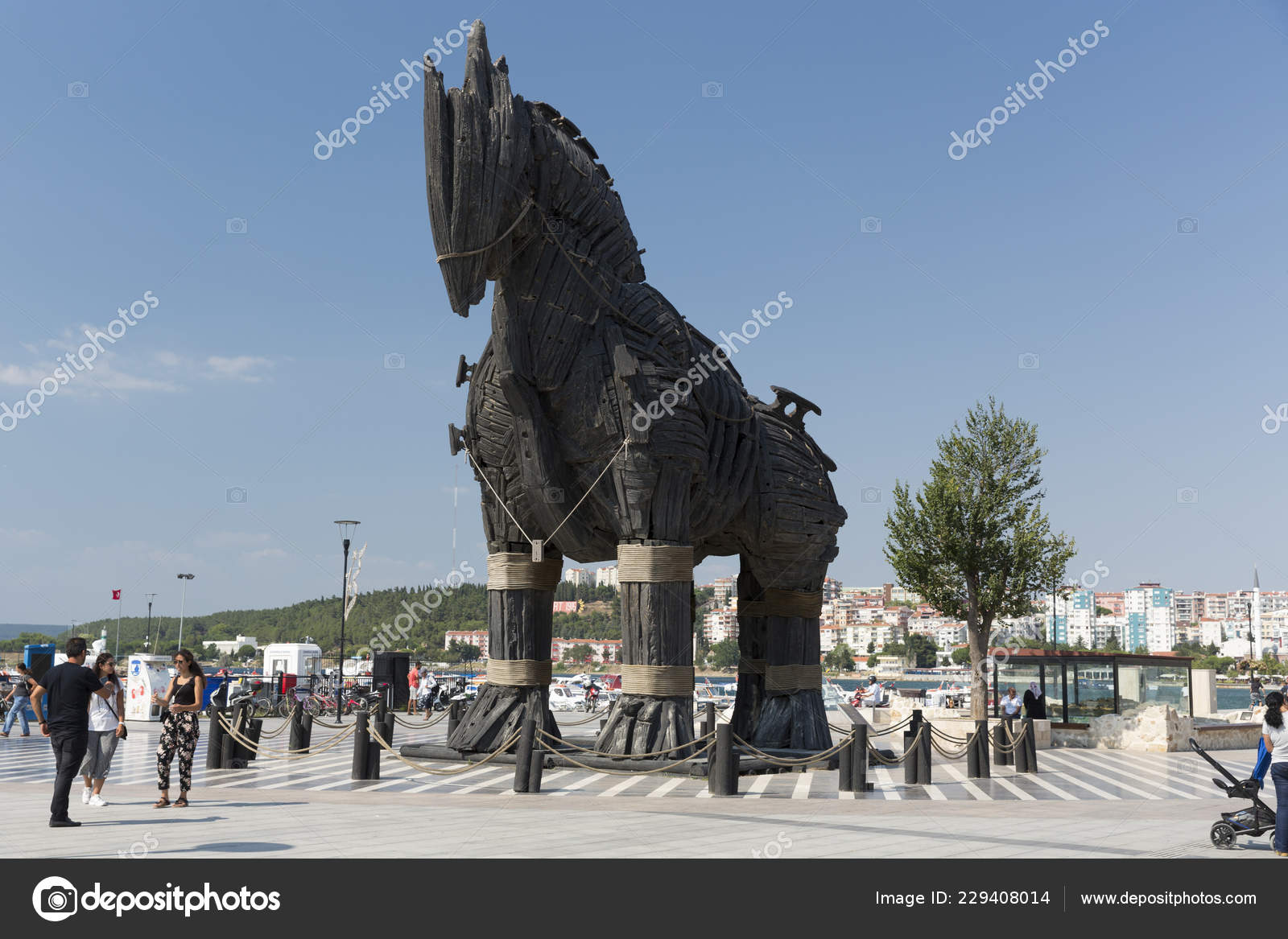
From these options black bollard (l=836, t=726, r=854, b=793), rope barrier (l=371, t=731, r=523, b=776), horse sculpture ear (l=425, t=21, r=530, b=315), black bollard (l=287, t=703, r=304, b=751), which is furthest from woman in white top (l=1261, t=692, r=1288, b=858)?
black bollard (l=287, t=703, r=304, b=751)

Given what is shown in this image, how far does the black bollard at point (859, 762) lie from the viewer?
11.1 m

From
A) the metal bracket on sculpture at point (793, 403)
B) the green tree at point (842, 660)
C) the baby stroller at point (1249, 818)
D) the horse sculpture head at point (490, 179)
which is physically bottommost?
the green tree at point (842, 660)

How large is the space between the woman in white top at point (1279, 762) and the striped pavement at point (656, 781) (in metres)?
3.48

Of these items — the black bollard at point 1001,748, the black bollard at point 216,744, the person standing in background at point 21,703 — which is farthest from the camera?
the person standing in background at point 21,703

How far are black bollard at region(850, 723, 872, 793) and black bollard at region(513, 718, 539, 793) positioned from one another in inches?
135

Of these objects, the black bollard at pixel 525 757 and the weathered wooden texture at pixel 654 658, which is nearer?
the black bollard at pixel 525 757

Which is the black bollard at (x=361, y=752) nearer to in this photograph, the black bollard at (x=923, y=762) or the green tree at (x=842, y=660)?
the black bollard at (x=923, y=762)

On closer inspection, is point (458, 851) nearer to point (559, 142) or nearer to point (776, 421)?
point (559, 142)

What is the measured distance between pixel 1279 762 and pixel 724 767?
481 centimetres

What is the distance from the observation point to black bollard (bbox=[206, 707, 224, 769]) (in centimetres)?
1294

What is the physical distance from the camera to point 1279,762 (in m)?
7.60

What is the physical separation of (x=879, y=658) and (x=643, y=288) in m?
141

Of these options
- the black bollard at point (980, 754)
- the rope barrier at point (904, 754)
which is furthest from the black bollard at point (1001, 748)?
the black bollard at point (980, 754)

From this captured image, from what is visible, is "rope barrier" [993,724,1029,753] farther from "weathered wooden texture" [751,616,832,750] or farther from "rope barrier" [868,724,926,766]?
"weathered wooden texture" [751,616,832,750]
